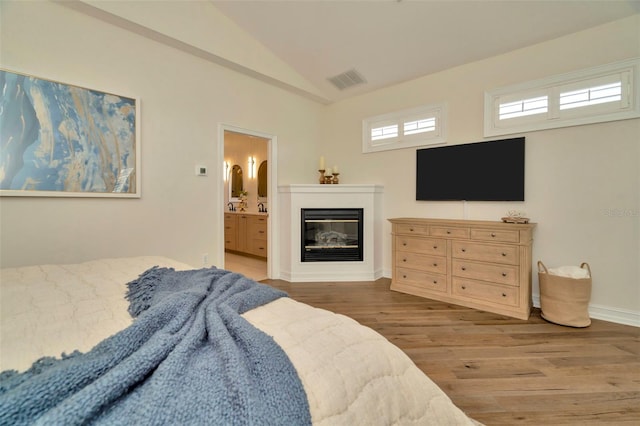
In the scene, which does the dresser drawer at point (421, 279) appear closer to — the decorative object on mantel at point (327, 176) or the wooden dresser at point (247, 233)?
the decorative object on mantel at point (327, 176)

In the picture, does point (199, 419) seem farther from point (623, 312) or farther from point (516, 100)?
point (516, 100)

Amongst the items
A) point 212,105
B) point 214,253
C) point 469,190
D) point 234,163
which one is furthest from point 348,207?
point 234,163

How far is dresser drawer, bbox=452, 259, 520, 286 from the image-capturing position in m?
2.67

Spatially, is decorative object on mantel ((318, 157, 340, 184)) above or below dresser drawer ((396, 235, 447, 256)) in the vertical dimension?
above

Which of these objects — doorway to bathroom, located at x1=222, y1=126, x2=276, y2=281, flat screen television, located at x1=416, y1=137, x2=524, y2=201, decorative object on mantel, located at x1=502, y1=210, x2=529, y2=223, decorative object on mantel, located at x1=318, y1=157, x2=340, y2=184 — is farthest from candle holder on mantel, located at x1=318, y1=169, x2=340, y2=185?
decorative object on mantel, located at x1=502, y1=210, x2=529, y2=223

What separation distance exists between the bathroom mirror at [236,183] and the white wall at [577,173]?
4566mm

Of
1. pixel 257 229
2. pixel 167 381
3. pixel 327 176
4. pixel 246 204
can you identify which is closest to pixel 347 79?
pixel 327 176

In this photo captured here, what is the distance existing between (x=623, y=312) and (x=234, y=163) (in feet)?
22.3

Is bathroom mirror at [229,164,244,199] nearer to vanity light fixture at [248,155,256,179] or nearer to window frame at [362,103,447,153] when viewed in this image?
vanity light fixture at [248,155,256,179]

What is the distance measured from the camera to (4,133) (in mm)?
2006

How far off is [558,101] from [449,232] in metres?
1.69

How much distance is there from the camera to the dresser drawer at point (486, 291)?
2.66 meters

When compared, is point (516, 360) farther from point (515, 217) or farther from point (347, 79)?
point (347, 79)

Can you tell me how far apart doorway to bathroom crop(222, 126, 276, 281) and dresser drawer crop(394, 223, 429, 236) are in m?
2.28
